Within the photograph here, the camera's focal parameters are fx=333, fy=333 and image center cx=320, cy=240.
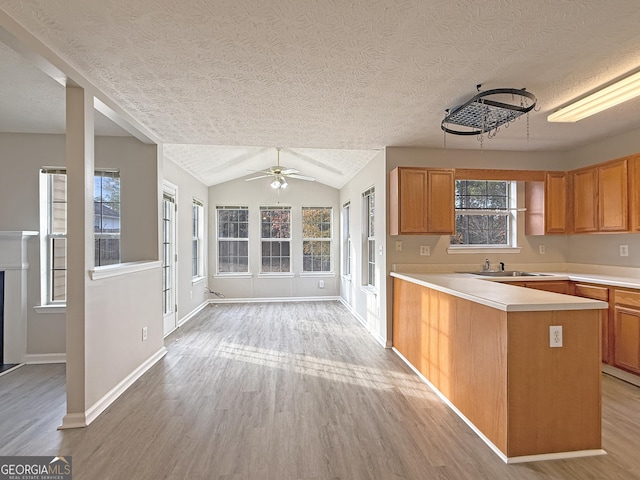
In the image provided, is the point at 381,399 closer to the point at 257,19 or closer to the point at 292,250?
the point at 257,19

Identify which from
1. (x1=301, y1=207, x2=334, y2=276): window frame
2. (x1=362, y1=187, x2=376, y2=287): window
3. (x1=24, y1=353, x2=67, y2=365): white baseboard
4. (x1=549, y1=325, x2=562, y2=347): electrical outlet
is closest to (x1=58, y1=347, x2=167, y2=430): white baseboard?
(x1=24, y1=353, x2=67, y2=365): white baseboard

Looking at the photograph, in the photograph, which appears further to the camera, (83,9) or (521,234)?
(521,234)

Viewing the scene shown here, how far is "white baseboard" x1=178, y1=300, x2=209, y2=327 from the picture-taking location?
524 cm

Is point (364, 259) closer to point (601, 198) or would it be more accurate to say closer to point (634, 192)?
point (601, 198)

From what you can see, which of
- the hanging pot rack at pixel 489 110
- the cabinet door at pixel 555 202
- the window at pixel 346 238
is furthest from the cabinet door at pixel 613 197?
the window at pixel 346 238

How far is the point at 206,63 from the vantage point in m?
2.21

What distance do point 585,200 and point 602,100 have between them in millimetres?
1809

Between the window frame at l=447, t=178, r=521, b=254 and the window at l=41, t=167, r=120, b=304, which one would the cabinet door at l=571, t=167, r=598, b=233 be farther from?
the window at l=41, t=167, r=120, b=304

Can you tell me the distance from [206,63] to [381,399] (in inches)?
112

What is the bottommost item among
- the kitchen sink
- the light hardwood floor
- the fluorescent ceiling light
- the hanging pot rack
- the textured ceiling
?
the light hardwood floor

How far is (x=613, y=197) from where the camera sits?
3523 mm

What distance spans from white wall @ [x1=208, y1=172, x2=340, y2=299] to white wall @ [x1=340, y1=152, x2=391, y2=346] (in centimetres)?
66

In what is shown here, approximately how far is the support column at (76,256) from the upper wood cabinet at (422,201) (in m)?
2.94

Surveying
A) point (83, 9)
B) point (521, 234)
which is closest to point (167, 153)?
point (83, 9)
